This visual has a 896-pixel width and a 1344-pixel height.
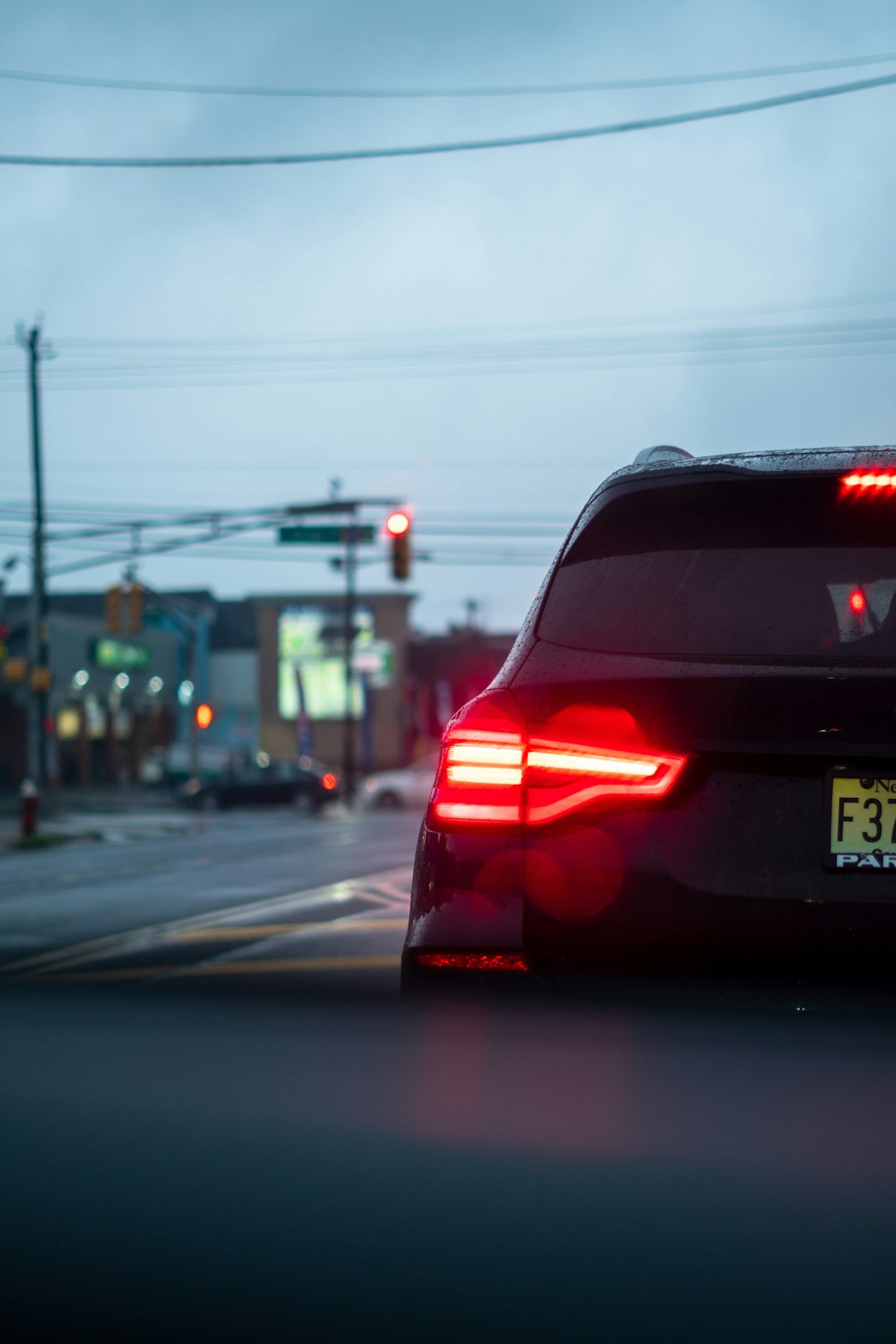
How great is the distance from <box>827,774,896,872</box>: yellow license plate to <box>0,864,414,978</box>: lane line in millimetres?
4526

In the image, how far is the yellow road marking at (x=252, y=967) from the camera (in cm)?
571

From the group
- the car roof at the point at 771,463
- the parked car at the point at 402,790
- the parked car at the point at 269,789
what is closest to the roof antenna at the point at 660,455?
the car roof at the point at 771,463

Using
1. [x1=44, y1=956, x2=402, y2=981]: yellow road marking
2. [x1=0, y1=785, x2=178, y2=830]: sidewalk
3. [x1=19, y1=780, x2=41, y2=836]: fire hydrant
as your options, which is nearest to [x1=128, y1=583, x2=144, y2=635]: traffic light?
[x1=0, y1=785, x2=178, y2=830]: sidewalk

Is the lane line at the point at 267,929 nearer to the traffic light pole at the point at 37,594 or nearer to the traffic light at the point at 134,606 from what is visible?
the traffic light pole at the point at 37,594

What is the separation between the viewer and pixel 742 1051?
102 inches

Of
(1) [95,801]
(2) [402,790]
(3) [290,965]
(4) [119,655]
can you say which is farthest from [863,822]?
(4) [119,655]

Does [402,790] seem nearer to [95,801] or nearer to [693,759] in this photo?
[95,801]

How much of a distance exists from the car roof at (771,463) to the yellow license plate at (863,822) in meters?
0.76

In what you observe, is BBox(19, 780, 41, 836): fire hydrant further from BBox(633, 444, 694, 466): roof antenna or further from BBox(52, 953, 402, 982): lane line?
BBox(633, 444, 694, 466): roof antenna

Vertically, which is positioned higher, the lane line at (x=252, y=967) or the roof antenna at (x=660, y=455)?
the roof antenna at (x=660, y=455)

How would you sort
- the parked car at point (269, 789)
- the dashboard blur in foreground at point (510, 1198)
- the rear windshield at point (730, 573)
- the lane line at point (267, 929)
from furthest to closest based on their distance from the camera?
the parked car at point (269, 789) → the lane line at point (267, 929) → the rear windshield at point (730, 573) → the dashboard blur in foreground at point (510, 1198)

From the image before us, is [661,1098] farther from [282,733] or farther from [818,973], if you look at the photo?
[282,733]

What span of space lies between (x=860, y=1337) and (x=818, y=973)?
0.54 metres

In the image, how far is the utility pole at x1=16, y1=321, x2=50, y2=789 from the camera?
3288 centimetres
